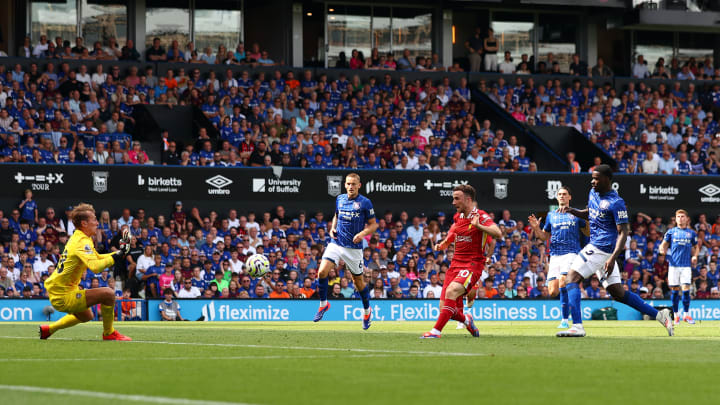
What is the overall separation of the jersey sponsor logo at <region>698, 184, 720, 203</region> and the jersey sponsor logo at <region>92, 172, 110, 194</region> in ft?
60.9

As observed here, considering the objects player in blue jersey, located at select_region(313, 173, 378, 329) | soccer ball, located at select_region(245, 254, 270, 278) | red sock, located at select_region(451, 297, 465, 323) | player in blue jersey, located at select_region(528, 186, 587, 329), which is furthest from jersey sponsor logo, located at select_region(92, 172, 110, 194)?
red sock, located at select_region(451, 297, 465, 323)

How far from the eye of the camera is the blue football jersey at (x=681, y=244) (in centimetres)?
2602

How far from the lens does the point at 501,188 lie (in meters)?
35.0

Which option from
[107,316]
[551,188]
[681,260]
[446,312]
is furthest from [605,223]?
[551,188]

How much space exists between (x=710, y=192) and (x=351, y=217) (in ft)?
66.5

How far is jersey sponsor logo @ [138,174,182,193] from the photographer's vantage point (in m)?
32.0

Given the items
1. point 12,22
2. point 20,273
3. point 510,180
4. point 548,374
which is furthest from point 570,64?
point 548,374

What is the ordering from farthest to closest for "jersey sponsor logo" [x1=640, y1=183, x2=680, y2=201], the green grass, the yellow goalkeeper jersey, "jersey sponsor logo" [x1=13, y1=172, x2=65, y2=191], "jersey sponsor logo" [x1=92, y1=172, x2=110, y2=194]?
1. "jersey sponsor logo" [x1=640, y1=183, x2=680, y2=201]
2. "jersey sponsor logo" [x1=92, y1=172, x2=110, y2=194]
3. "jersey sponsor logo" [x1=13, y1=172, x2=65, y2=191]
4. the yellow goalkeeper jersey
5. the green grass

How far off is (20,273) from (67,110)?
20.4 feet

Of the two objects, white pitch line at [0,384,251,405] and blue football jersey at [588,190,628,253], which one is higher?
blue football jersey at [588,190,628,253]

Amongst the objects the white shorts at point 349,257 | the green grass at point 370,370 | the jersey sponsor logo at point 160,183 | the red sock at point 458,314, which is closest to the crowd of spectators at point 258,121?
the jersey sponsor logo at point 160,183

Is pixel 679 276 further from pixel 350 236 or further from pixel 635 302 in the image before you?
pixel 635 302

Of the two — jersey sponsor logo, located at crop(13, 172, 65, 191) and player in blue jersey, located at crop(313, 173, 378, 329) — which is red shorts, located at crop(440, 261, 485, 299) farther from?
jersey sponsor logo, located at crop(13, 172, 65, 191)

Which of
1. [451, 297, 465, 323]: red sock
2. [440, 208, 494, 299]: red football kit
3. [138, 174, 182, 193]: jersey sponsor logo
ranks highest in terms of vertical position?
[138, 174, 182, 193]: jersey sponsor logo
